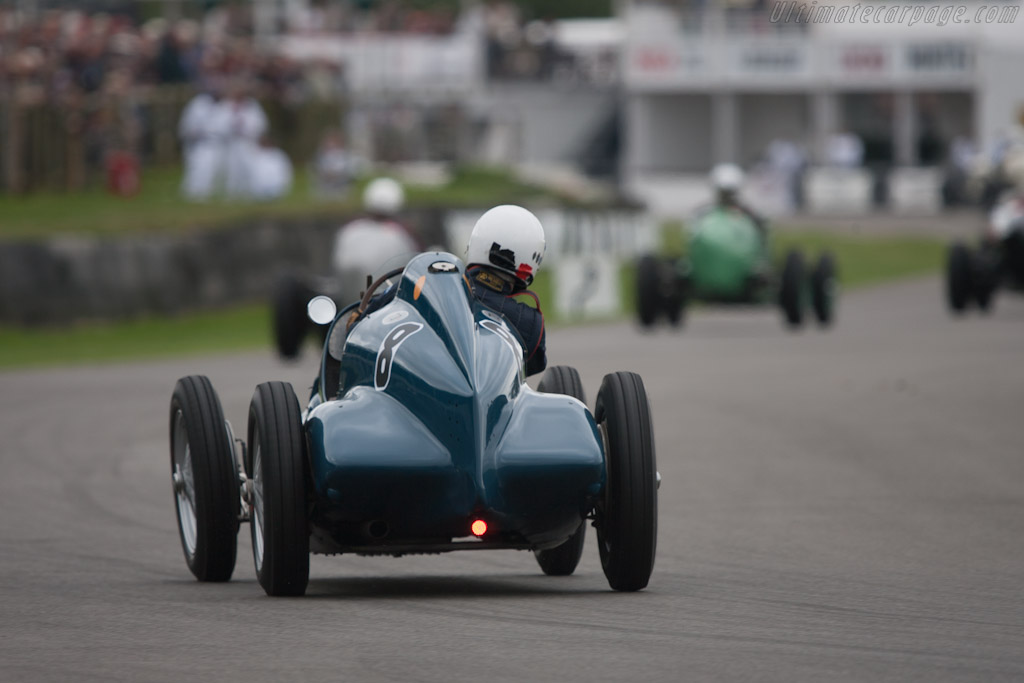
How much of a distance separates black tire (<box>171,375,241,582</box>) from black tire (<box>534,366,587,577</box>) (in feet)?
3.95

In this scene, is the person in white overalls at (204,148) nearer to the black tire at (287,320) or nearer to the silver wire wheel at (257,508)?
the black tire at (287,320)

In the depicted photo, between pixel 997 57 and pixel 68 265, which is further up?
pixel 997 57

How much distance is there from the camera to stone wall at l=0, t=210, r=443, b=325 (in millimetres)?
22078

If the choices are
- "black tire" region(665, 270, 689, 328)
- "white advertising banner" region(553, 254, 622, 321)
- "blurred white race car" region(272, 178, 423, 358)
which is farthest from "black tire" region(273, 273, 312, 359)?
"white advertising banner" region(553, 254, 622, 321)

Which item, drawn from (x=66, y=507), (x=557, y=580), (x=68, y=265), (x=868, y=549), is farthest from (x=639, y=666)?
(x=68, y=265)

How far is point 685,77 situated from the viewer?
5388 cm

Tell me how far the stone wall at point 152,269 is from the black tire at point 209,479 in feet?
49.1

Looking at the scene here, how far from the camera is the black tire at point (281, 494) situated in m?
6.55

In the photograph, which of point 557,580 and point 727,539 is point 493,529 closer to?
point 557,580

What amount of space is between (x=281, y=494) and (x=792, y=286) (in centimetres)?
1553

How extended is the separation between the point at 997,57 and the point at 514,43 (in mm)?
12664

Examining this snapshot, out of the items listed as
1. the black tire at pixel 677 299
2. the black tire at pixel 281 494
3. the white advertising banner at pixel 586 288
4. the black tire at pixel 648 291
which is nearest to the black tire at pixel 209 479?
the black tire at pixel 281 494

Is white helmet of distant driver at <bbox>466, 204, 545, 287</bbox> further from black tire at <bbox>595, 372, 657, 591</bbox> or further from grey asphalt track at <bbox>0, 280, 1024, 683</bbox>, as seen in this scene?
grey asphalt track at <bbox>0, 280, 1024, 683</bbox>

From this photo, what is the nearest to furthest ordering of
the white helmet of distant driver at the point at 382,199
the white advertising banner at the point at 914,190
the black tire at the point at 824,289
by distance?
the white helmet of distant driver at the point at 382,199, the black tire at the point at 824,289, the white advertising banner at the point at 914,190
